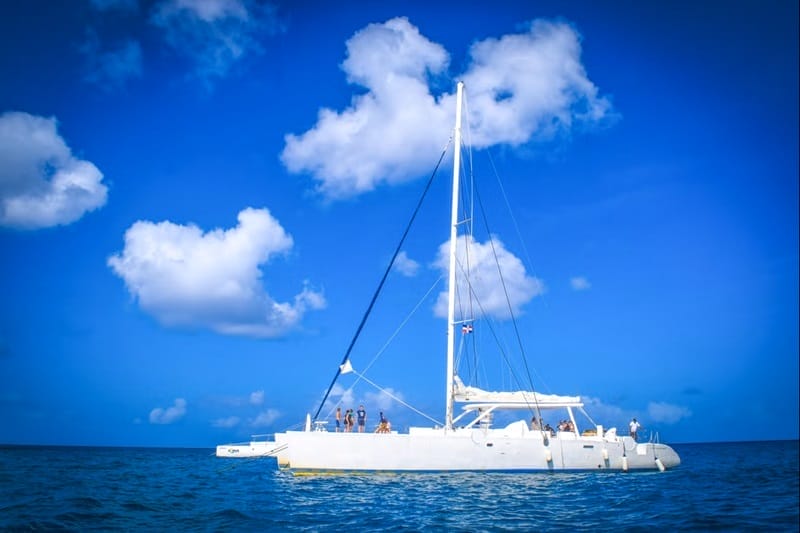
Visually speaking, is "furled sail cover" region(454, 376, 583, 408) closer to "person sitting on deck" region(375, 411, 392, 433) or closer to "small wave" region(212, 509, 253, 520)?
"person sitting on deck" region(375, 411, 392, 433)

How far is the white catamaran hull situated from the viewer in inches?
1040

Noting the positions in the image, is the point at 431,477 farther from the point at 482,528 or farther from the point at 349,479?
the point at 482,528

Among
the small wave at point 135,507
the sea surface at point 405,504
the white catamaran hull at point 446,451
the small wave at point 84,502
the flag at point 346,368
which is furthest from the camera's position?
the flag at point 346,368

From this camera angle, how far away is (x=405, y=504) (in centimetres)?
1891

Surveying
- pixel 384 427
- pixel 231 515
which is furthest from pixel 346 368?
pixel 231 515

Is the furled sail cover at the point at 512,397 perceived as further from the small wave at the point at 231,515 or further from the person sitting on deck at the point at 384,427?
the small wave at the point at 231,515

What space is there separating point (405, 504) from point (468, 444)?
9.24 m

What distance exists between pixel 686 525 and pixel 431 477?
41.4 ft

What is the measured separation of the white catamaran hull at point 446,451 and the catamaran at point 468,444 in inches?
1.8

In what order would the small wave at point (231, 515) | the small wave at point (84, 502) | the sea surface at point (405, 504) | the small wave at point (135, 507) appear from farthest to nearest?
the small wave at point (84, 502), the small wave at point (135, 507), the small wave at point (231, 515), the sea surface at point (405, 504)

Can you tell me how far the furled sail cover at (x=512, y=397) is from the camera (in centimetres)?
2991

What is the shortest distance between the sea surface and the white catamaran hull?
0.77m

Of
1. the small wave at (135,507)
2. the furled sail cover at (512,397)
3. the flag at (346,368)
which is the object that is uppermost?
the flag at (346,368)

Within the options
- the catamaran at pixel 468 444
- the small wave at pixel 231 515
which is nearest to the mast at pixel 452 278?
the catamaran at pixel 468 444
